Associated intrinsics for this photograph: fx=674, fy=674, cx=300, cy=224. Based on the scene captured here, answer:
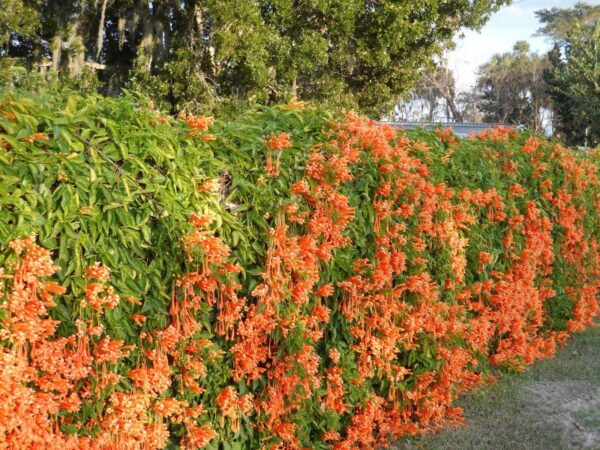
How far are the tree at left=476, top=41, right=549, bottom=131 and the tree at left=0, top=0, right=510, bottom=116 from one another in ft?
113

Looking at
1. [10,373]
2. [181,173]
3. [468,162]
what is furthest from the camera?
[468,162]

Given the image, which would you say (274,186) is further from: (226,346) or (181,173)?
(226,346)

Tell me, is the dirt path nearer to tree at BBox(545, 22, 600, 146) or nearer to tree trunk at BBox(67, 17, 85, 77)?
tree trunk at BBox(67, 17, 85, 77)

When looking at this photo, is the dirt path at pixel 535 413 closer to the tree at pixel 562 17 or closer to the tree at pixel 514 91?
the tree at pixel 514 91

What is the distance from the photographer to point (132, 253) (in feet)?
10.1

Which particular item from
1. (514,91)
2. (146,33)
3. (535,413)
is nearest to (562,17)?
(514,91)

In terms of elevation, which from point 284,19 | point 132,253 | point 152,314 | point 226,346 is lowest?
point 226,346

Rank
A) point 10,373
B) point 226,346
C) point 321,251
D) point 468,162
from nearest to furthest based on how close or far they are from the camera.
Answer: point 10,373 → point 226,346 → point 321,251 → point 468,162

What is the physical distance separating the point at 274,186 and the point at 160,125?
0.77 metres

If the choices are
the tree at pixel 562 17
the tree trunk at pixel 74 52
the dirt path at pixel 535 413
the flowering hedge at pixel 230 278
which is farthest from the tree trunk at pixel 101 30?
the tree at pixel 562 17

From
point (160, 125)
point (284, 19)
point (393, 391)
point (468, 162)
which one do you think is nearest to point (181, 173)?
point (160, 125)

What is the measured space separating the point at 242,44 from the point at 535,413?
11.4 m

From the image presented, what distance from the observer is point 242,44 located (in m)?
14.9

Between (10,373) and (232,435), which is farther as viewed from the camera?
(232,435)
